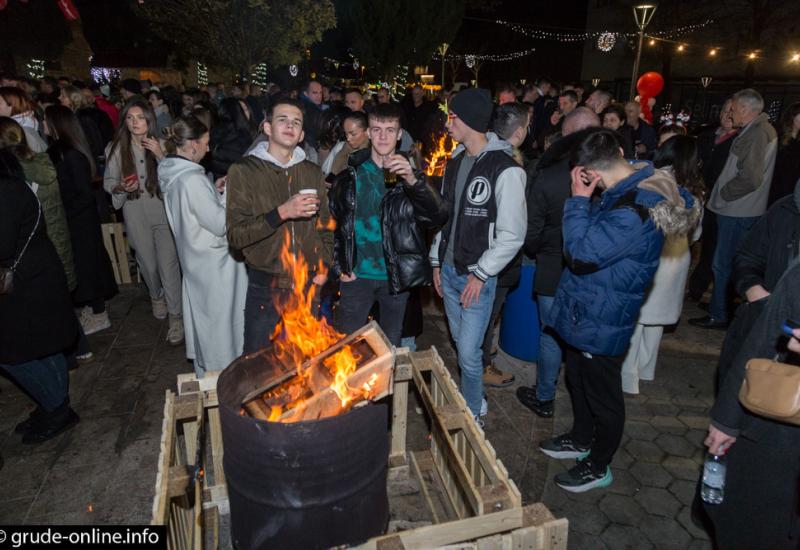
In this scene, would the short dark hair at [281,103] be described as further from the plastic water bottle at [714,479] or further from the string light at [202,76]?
the string light at [202,76]

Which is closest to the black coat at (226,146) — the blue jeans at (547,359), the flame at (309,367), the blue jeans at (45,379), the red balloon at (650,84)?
the blue jeans at (45,379)

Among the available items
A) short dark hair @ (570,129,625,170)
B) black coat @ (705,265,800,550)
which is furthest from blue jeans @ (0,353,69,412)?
black coat @ (705,265,800,550)

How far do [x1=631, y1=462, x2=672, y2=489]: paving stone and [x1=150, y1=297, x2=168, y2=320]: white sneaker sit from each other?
5.41m

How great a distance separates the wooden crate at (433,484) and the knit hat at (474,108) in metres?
1.73

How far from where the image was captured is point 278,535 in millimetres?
2359

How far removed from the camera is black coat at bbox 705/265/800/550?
7.55 feet

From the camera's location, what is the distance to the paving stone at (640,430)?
4262mm

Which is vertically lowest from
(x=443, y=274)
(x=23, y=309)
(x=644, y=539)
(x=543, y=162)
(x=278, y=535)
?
(x=644, y=539)

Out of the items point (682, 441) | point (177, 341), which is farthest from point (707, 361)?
point (177, 341)

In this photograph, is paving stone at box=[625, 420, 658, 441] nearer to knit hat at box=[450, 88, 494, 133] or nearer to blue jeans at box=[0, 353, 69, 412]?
knit hat at box=[450, 88, 494, 133]

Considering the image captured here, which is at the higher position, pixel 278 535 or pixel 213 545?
pixel 278 535

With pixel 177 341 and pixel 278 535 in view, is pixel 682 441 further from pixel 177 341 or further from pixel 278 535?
pixel 177 341

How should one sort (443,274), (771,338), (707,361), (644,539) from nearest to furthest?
1. (771,338)
2. (644,539)
3. (443,274)
4. (707,361)

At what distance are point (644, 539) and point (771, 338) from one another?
Answer: 1.74 m
